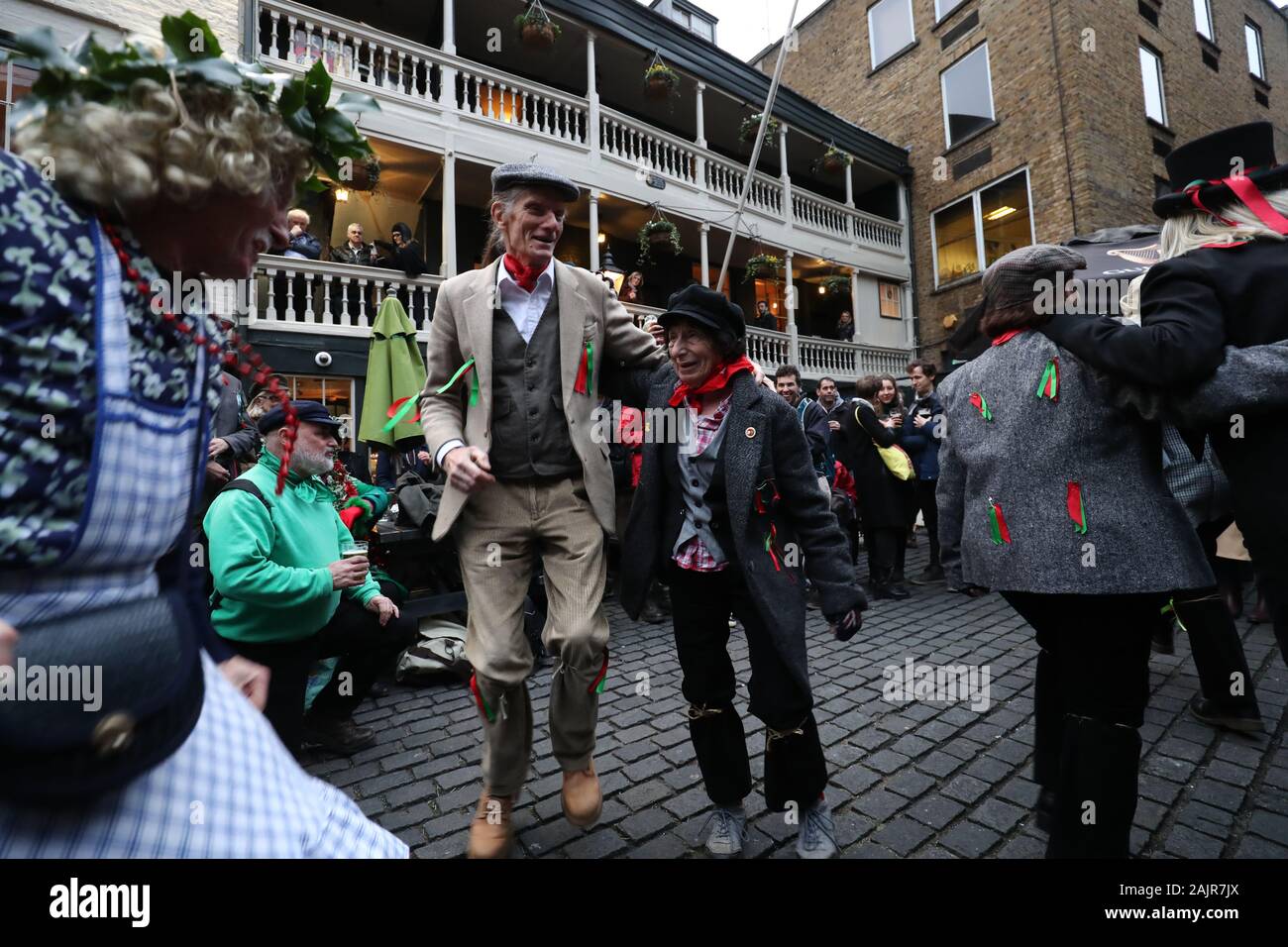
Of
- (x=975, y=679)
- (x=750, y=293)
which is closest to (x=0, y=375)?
(x=975, y=679)

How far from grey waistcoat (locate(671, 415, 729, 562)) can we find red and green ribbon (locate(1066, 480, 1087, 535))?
3.56 feet

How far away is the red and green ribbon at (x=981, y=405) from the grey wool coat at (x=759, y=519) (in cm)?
60

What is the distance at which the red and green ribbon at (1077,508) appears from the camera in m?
1.88

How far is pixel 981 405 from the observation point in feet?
7.20

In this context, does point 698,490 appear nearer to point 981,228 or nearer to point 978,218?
point 981,228

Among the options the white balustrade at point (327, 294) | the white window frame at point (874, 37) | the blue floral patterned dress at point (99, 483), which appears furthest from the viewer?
Result: the white window frame at point (874, 37)

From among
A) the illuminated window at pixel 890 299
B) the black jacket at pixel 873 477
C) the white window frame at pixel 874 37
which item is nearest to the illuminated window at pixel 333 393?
the black jacket at pixel 873 477

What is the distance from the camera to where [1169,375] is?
1.66m

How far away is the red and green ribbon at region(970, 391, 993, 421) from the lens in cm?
216

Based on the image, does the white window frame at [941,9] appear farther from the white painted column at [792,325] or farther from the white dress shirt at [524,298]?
the white dress shirt at [524,298]

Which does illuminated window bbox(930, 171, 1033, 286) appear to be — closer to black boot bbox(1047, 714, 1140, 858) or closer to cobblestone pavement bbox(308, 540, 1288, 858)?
cobblestone pavement bbox(308, 540, 1288, 858)

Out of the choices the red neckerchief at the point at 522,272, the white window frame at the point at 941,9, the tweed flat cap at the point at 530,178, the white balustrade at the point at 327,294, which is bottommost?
the red neckerchief at the point at 522,272

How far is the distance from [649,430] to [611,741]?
179cm
